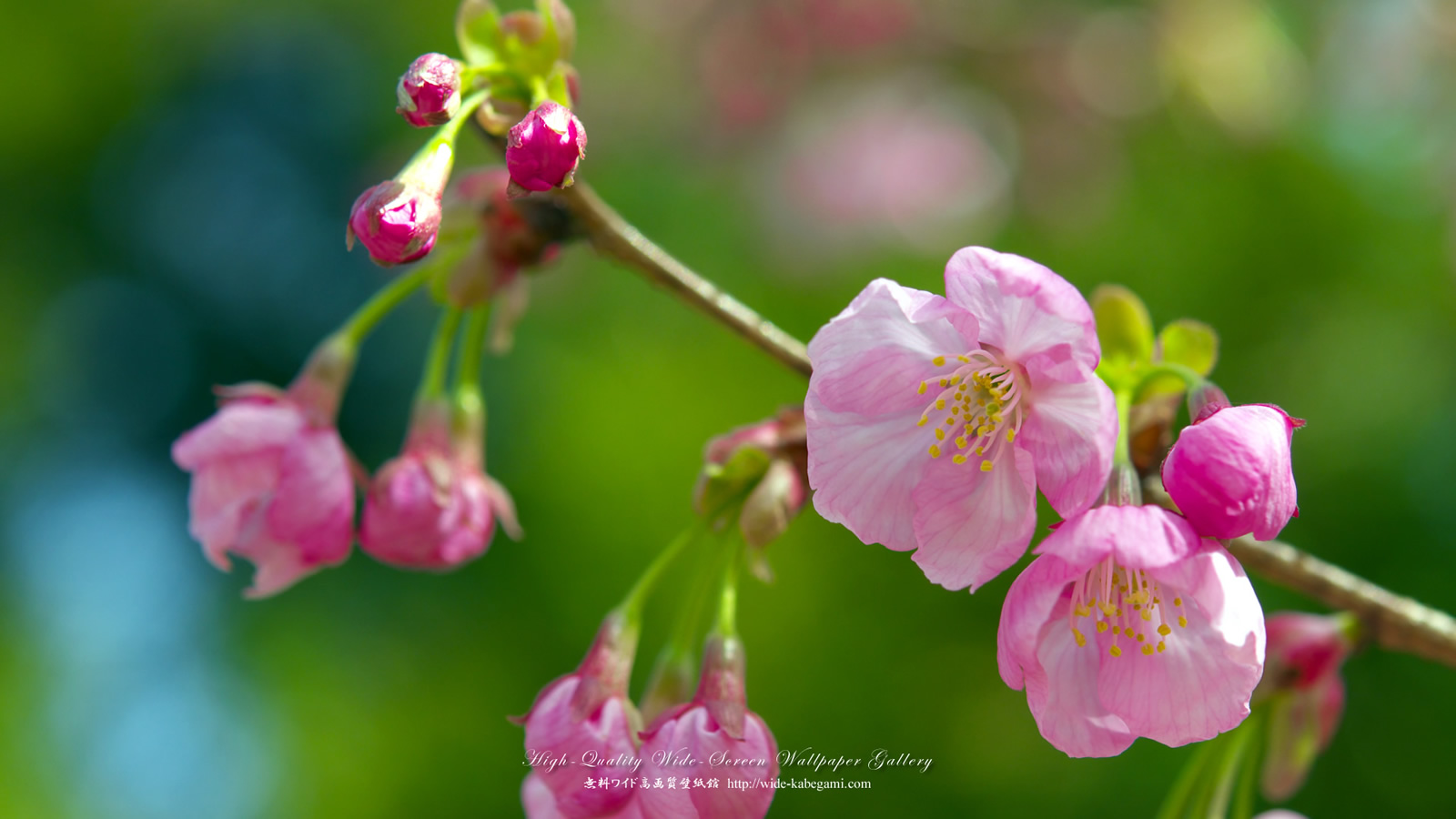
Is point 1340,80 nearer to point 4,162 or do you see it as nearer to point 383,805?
point 383,805

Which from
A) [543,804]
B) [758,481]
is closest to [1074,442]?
[758,481]

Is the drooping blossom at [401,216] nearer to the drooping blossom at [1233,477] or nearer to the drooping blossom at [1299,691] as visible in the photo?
the drooping blossom at [1233,477]

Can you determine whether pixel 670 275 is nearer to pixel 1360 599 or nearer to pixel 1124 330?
pixel 1124 330

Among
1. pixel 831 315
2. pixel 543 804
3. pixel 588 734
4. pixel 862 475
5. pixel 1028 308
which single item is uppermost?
pixel 1028 308

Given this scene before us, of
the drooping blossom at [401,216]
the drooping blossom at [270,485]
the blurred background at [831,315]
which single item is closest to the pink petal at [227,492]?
the drooping blossom at [270,485]

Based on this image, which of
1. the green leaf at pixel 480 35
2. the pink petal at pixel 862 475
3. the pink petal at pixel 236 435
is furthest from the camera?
the pink petal at pixel 236 435

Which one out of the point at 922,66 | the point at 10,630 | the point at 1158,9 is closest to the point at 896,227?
the point at 922,66

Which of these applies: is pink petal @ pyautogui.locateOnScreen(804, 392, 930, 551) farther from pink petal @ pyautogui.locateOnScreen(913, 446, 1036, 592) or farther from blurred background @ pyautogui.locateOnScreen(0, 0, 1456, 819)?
blurred background @ pyautogui.locateOnScreen(0, 0, 1456, 819)
